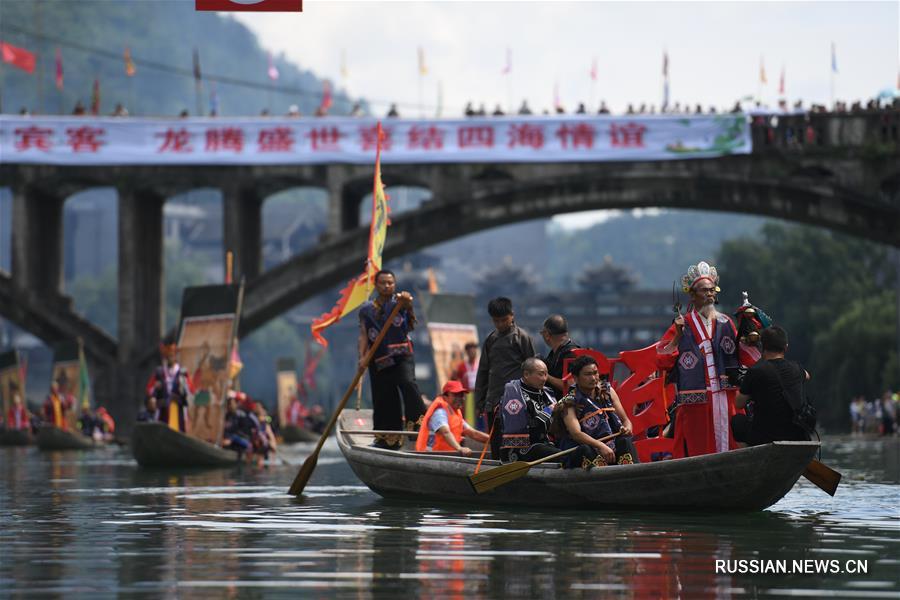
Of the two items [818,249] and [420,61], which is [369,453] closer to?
[420,61]

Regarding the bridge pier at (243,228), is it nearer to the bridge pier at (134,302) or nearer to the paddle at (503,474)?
the bridge pier at (134,302)

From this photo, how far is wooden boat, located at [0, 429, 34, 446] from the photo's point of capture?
4088 cm

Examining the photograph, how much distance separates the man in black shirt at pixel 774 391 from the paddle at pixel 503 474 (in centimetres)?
98

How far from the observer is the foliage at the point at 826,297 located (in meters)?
60.3

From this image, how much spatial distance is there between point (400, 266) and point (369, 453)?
89571 mm

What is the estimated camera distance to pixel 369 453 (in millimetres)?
14641

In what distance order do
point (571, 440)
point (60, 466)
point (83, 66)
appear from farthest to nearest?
point (83, 66) → point (60, 466) → point (571, 440)

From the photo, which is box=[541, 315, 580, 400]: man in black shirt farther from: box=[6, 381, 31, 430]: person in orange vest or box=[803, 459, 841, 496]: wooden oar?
box=[6, 381, 31, 430]: person in orange vest

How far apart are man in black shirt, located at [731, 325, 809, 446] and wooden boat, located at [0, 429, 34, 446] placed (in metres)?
31.0

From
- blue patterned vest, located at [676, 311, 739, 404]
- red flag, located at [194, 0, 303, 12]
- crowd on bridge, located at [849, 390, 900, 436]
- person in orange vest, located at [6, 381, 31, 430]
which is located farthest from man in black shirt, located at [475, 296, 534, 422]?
crowd on bridge, located at [849, 390, 900, 436]

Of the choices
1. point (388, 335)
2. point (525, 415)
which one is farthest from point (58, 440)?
point (525, 415)

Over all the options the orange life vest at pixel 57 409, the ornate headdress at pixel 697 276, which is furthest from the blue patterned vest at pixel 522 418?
the orange life vest at pixel 57 409

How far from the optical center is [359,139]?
45.2 m

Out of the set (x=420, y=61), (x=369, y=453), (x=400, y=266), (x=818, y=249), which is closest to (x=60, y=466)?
(x=369, y=453)
